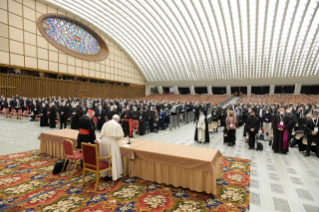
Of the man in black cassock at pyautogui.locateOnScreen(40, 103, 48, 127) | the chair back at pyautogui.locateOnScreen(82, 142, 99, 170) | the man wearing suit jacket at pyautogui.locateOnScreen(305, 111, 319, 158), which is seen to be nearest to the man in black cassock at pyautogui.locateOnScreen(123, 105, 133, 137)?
the chair back at pyautogui.locateOnScreen(82, 142, 99, 170)

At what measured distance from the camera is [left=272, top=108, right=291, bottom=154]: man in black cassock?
685cm

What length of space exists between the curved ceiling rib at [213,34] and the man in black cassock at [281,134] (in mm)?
17164

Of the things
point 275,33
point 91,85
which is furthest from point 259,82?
point 91,85

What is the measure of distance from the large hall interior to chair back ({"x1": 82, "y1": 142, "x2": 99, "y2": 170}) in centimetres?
3

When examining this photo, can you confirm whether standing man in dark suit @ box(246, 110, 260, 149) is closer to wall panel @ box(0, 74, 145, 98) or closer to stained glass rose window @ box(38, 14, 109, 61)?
wall panel @ box(0, 74, 145, 98)

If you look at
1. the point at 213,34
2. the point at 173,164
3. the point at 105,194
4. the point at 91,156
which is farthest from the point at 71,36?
the point at 173,164

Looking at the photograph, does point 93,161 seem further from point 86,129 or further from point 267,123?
point 267,123

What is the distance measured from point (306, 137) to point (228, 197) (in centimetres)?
549

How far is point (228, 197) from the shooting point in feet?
12.3

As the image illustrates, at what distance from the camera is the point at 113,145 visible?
4.38 meters

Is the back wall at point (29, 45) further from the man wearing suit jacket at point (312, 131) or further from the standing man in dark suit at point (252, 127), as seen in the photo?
the man wearing suit jacket at point (312, 131)

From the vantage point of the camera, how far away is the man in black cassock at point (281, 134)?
6.85m

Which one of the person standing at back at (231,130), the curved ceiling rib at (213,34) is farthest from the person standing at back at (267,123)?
the curved ceiling rib at (213,34)

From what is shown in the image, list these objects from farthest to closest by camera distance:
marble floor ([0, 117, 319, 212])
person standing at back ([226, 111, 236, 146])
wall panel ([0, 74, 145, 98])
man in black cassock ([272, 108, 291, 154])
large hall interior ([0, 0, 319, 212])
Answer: wall panel ([0, 74, 145, 98]) → person standing at back ([226, 111, 236, 146]) → man in black cassock ([272, 108, 291, 154]) → large hall interior ([0, 0, 319, 212]) → marble floor ([0, 117, 319, 212])
